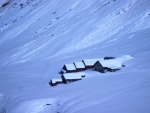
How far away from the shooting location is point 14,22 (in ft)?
241

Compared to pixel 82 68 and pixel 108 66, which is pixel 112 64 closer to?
pixel 108 66

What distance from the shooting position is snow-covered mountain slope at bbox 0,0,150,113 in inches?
1000

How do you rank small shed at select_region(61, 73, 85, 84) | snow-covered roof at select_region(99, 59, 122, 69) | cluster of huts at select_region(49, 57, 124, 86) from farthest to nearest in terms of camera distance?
1. snow-covered roof at select_region(99, 59, 122, 69)
2. cluster of huts at select_region(49, 57, 124, 86)
3. small shed at select_region(61, 73, 85, 84)

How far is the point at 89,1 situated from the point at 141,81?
43957 millimetres

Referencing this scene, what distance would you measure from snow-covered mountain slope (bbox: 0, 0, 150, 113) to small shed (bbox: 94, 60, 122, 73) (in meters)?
1.04

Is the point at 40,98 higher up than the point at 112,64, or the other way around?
the point at 112,64

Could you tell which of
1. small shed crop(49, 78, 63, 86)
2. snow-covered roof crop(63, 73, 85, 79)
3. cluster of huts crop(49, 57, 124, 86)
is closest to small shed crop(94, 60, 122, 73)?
cluster of huts crop(49, 57, 124, 86)

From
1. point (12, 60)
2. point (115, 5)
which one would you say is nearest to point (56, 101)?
point (12, 60)

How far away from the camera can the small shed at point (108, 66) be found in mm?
32781

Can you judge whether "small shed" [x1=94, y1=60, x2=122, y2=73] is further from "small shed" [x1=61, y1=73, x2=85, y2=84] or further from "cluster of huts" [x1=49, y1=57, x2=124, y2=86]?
"small shed" [x1=61, y1=73, x2=85, y2=84]

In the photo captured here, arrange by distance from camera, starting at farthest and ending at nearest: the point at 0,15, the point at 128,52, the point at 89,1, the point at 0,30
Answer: the point at 0,15, the point at 0,30, the point at 89,1, the point at 128,52

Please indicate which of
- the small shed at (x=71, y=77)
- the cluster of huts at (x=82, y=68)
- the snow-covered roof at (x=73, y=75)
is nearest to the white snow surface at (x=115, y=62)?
the cluster of huts at (x=82, y=68)

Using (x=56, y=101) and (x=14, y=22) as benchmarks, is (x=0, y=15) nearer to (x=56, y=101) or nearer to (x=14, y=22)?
(x=14, y=22)

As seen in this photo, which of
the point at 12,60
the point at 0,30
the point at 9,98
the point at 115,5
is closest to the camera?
the point at 9,98
